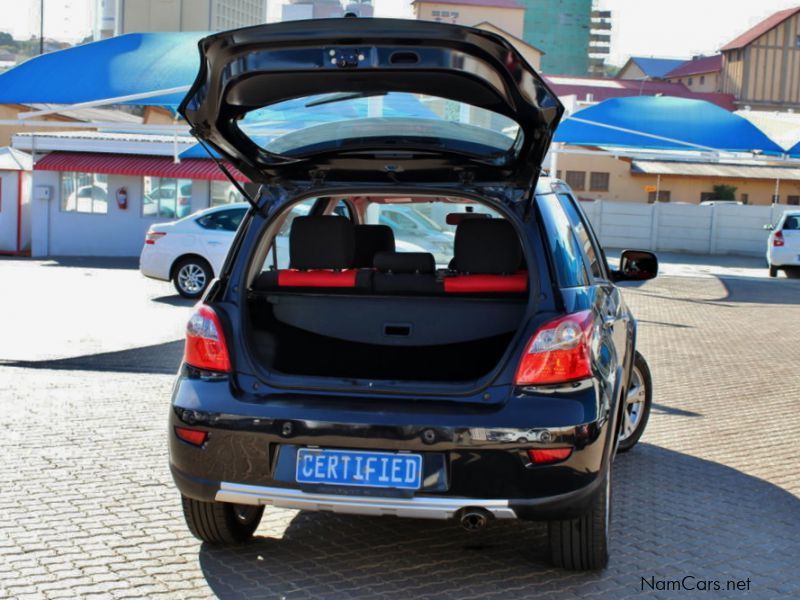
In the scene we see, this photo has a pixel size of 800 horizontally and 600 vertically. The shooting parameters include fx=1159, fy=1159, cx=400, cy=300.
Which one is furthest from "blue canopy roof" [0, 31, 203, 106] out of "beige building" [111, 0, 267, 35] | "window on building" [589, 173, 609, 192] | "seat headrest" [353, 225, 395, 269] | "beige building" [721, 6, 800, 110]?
"beige building" [721, 6, 800, 110]

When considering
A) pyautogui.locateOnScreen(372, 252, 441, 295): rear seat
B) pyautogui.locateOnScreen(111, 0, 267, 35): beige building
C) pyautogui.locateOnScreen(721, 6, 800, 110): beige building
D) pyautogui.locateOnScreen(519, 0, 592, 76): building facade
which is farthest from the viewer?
pyautogui.locateOnScreen(519, 0, 592, 76): building facade

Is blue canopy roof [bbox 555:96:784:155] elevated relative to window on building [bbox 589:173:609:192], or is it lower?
elevated

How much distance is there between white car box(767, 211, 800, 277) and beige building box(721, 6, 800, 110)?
4908cm

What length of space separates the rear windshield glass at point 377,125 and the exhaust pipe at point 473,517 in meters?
1.56

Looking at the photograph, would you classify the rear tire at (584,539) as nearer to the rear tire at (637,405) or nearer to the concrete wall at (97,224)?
the rear tire at (637,405)

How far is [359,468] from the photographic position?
4.36m

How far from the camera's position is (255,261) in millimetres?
5102

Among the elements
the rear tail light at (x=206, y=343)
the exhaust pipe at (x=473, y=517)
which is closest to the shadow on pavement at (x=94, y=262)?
the rear tail light at (x=206, y=343)

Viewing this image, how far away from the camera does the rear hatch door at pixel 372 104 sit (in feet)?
14.1

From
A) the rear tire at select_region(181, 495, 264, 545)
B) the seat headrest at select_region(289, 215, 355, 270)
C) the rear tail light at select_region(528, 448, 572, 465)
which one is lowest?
the rear tire at select_region(181, 495, 264, 545)

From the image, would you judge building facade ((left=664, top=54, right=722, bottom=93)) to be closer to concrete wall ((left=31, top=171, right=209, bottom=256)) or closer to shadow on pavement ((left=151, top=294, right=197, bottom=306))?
concrete wall ((left=31, top=171, right=209, bottom=256))

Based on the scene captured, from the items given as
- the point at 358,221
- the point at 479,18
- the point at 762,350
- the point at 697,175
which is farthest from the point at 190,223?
the point at 479,18

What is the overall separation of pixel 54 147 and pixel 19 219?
7.41 ft

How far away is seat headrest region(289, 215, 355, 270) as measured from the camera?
5.46 metres
